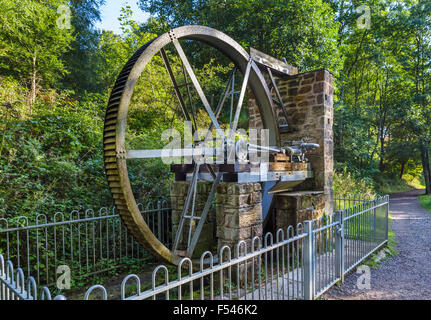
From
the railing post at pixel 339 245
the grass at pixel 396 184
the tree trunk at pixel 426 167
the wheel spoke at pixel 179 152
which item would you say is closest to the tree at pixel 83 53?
the wheel spoke at pixel 179 152

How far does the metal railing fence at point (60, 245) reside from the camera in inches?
141

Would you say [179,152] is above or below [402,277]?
above

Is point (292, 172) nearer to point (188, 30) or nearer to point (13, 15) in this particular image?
point (188, 30)

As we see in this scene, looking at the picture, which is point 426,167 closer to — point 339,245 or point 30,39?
point 339,245

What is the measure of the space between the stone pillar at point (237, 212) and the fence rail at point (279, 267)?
14 cm

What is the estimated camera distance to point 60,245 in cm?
410

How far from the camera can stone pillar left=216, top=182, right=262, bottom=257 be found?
11.7ft

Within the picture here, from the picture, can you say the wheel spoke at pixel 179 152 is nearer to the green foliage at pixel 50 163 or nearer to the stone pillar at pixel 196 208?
the stone pillar at pixel 196 208

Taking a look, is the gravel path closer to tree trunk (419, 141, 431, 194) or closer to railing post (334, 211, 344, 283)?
railing post (334, 211, 344, 283)

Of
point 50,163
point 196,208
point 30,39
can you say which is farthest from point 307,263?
point 30,39

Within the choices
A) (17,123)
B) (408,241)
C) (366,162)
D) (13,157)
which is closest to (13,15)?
(17,123)

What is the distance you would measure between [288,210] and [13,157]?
436 cm

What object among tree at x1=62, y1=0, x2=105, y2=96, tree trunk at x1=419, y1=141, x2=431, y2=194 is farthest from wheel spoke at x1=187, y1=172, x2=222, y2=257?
tree trunk at x1=419, y1=141, x2=431, y2=194

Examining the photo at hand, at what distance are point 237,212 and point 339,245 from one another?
1.51 meters
